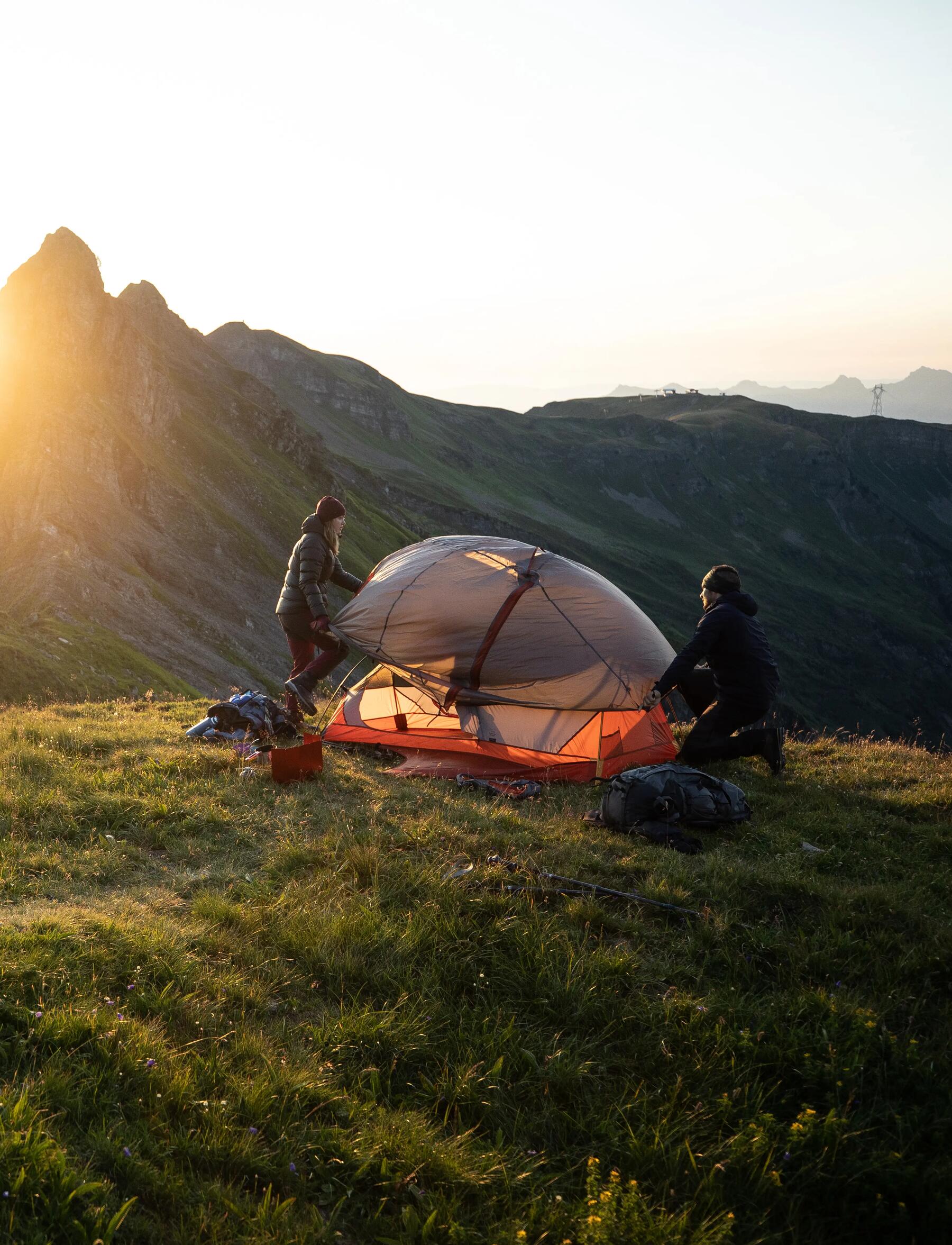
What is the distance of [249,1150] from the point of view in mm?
3734

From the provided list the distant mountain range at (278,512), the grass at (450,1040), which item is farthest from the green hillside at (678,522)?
the grass at (450,1040)

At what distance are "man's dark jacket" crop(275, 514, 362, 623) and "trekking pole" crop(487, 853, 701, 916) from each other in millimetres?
6260

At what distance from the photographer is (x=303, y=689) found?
12.5 m

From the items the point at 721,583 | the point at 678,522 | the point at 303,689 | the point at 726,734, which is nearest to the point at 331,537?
the point at 303,689

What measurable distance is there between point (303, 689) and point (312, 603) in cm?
129

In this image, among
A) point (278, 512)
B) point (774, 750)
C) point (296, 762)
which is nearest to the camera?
point (296, 762)

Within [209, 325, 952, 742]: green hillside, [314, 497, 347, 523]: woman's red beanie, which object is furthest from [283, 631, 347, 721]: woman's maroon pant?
[209, 325, 952, 742]: green hillside

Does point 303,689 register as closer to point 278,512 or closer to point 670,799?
point 670,799

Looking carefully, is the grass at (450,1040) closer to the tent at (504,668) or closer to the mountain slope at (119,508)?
the tent at (504,668)

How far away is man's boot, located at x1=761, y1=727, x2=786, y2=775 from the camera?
1061 cm

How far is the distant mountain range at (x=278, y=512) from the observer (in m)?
36.3

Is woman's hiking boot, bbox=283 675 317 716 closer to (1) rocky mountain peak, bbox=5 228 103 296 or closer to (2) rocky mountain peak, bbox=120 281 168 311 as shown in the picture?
(1) rocky mountain peak, bbox=5 228 103 296

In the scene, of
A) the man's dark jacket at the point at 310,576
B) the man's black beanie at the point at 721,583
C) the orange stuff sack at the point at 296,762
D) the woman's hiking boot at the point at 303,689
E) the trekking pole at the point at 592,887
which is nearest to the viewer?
the trekking pole at the point at 592,887

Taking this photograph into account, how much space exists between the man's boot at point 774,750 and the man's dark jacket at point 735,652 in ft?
1.43
